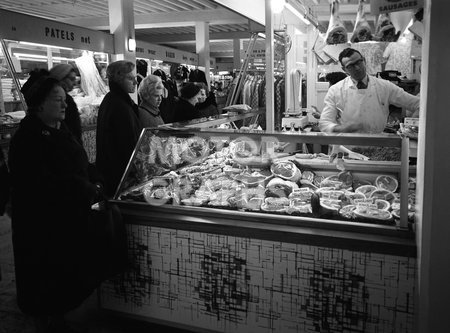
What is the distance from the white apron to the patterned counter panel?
7.99 feet

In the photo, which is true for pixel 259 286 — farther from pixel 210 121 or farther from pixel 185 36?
pixel 185 36

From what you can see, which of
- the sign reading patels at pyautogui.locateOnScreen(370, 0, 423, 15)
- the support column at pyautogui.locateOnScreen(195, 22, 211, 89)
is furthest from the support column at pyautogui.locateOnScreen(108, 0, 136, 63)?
the sign reading patels at pyautogui.locateOnScreen(370, 0, 423, 15)

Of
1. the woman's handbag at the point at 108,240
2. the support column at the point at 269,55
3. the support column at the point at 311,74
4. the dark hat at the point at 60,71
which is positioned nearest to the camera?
the woman's handbag at the point at 108,240

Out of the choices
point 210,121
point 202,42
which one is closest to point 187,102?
point 210,121

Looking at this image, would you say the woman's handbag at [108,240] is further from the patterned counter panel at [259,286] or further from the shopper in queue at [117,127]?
the shopper in queue at [117,127]

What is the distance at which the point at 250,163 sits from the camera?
144 inches

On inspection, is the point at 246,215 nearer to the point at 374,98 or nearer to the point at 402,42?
the point at 374,98

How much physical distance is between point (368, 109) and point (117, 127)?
2.59 m

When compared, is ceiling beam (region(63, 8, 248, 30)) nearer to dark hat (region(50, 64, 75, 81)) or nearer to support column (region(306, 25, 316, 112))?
support column (region(306, 25, 316, 112))

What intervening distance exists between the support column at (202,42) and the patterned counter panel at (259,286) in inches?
484

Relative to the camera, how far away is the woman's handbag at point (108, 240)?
2.81m

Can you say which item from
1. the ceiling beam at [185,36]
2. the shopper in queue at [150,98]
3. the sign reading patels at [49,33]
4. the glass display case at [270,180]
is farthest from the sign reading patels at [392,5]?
the ceiling beam at [185,36]

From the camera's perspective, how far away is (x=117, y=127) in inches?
159

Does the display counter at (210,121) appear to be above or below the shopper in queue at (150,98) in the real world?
below
